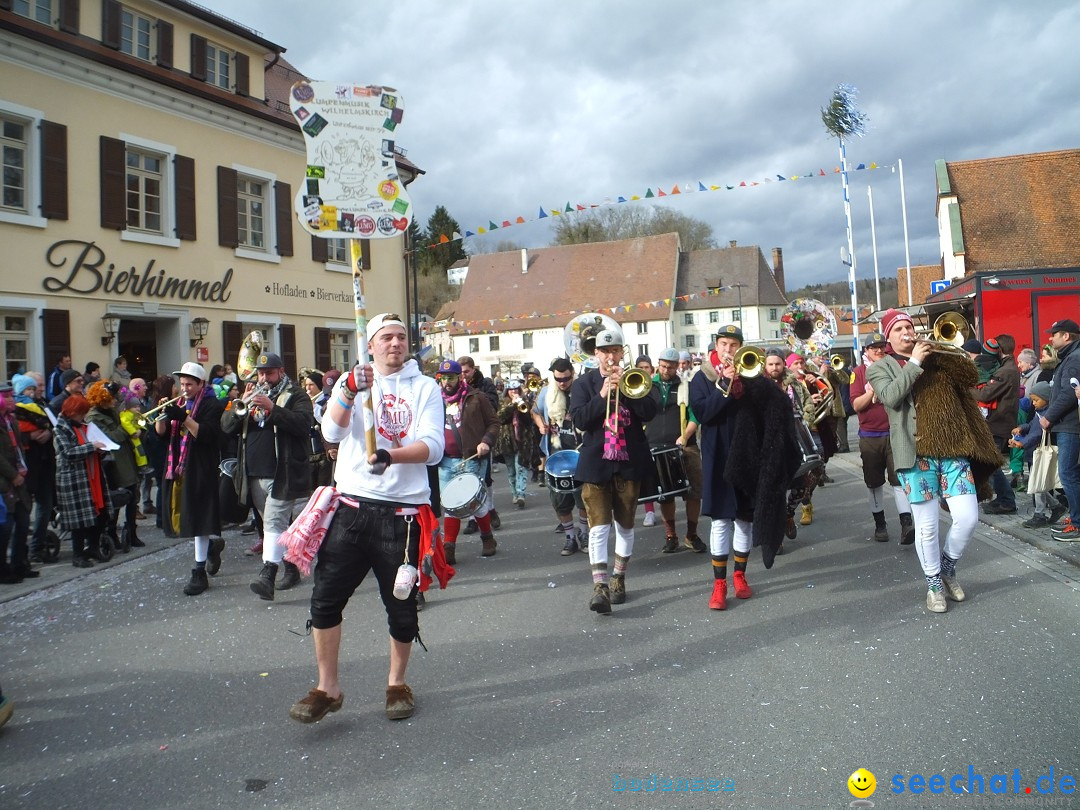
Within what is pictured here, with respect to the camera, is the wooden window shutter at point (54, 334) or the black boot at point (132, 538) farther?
the wooden window shutter at point (54, 334)

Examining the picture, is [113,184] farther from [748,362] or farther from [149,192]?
[748,362]

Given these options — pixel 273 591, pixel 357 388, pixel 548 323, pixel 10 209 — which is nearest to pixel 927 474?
pixel 357 388

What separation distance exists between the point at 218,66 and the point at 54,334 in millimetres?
7500

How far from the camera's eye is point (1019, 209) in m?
30.2

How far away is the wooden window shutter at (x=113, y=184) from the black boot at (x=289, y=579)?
440 inches

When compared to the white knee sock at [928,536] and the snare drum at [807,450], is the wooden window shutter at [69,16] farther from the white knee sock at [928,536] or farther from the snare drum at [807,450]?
the white knee sock at [928,536]

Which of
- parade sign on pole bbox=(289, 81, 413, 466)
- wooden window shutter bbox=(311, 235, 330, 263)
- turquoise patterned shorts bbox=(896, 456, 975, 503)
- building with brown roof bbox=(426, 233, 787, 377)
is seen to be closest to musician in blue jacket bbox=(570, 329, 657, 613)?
turquoise patterned shorts bbox=(896, 456, 975, 503)

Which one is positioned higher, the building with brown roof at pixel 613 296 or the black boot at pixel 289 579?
the building with brown roof at pixel 613 296

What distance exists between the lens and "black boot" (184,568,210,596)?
660cm

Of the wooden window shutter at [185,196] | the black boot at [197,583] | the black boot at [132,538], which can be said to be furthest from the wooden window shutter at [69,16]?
the black boot at [197,583]

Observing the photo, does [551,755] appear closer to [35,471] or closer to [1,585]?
[1,585]

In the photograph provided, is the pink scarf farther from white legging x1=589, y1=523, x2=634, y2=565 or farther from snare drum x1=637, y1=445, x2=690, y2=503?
snare drum x1=637, y1=445, x2=690, y2=503

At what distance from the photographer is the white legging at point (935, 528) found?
530 centimetres

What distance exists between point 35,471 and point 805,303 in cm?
1021
